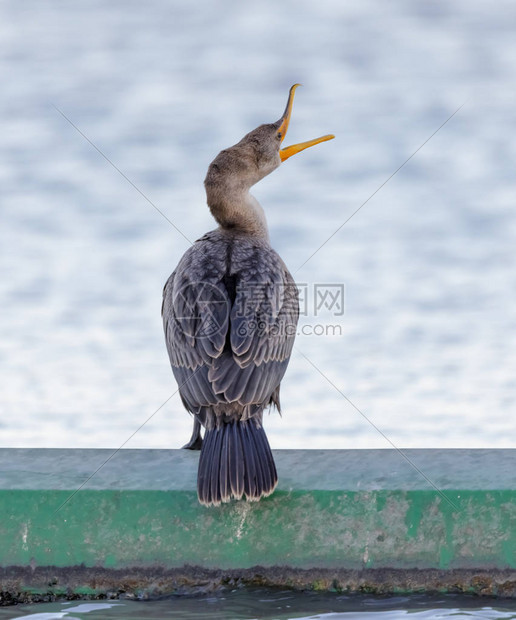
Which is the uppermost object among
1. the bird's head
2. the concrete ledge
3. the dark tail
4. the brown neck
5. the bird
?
the bird's head

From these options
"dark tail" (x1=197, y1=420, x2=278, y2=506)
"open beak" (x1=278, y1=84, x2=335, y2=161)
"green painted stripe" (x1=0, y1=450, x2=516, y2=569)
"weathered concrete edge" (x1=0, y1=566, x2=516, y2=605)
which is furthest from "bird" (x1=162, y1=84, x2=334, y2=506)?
"open beak" (x1=278, y1=84, x2=335, y2=161)

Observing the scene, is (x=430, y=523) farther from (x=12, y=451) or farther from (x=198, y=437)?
(x=12, y=451)

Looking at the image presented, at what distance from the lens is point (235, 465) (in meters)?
3.38

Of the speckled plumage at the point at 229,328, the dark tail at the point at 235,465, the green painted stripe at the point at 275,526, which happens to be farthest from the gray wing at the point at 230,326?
the green painted stripe at the point at 275,526

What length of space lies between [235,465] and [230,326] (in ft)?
2.09

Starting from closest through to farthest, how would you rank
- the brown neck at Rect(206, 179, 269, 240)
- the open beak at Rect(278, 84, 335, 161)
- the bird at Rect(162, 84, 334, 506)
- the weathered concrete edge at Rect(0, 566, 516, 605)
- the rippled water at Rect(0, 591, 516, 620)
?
the rippled water at Rect(0, 591, 516, 620) → the weathered concrete edge at Rect(0, 566, 516, 605) → the bird at Rect(162, 84, 334, 506) → the brown neck at Rect(206, 179, 269, 240) → the open beak at Rect(278, 84, 335, 161)

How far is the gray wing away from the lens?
3699 mm

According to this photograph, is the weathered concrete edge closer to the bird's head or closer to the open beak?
the bird's head

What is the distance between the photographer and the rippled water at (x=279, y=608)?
3.03 meters

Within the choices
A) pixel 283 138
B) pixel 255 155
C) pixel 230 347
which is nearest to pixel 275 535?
pixel 230 347

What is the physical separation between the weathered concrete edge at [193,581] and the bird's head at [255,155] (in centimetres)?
227

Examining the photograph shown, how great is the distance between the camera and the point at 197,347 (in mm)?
3822

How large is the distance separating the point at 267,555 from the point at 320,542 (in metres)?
0.18

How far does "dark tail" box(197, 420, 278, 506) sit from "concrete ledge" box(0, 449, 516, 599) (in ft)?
0.23
